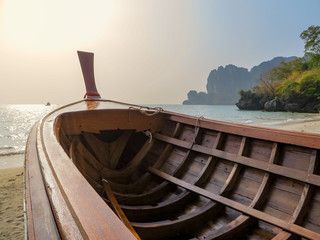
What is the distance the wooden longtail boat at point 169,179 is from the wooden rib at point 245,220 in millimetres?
10

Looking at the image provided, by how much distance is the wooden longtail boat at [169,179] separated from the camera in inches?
27.0

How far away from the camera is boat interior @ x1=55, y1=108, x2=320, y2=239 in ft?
6.24

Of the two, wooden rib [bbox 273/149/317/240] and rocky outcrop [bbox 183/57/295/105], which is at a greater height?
rocky outcrop [bbox 183/57/295/105]

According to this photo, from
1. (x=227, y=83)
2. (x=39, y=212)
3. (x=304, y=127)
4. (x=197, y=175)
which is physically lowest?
(x=304, y=127)

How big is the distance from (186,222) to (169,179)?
798 millimetres

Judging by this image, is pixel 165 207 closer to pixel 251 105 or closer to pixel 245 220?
pixel 245 220

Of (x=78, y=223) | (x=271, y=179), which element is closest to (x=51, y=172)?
(x=78, y=223)

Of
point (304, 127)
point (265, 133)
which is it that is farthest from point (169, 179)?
point (304, 127)

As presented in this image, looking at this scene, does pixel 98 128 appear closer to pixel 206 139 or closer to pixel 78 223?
pixel 206 139

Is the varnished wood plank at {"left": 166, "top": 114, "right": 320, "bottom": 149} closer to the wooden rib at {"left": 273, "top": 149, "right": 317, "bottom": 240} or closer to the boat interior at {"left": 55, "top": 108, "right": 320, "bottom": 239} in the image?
the boat interior at {"left": 55, "top": 108, "right": 320, "bottom": 239}

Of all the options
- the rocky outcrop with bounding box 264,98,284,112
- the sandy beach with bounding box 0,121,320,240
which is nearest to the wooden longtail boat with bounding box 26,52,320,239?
the sandy beach with bounding box 0,121,320,240

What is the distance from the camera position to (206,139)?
3.13 m

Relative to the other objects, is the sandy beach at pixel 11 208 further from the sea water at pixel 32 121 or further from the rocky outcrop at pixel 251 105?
the rocky outcrop at pixel 251 105

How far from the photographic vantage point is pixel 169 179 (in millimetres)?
2781
